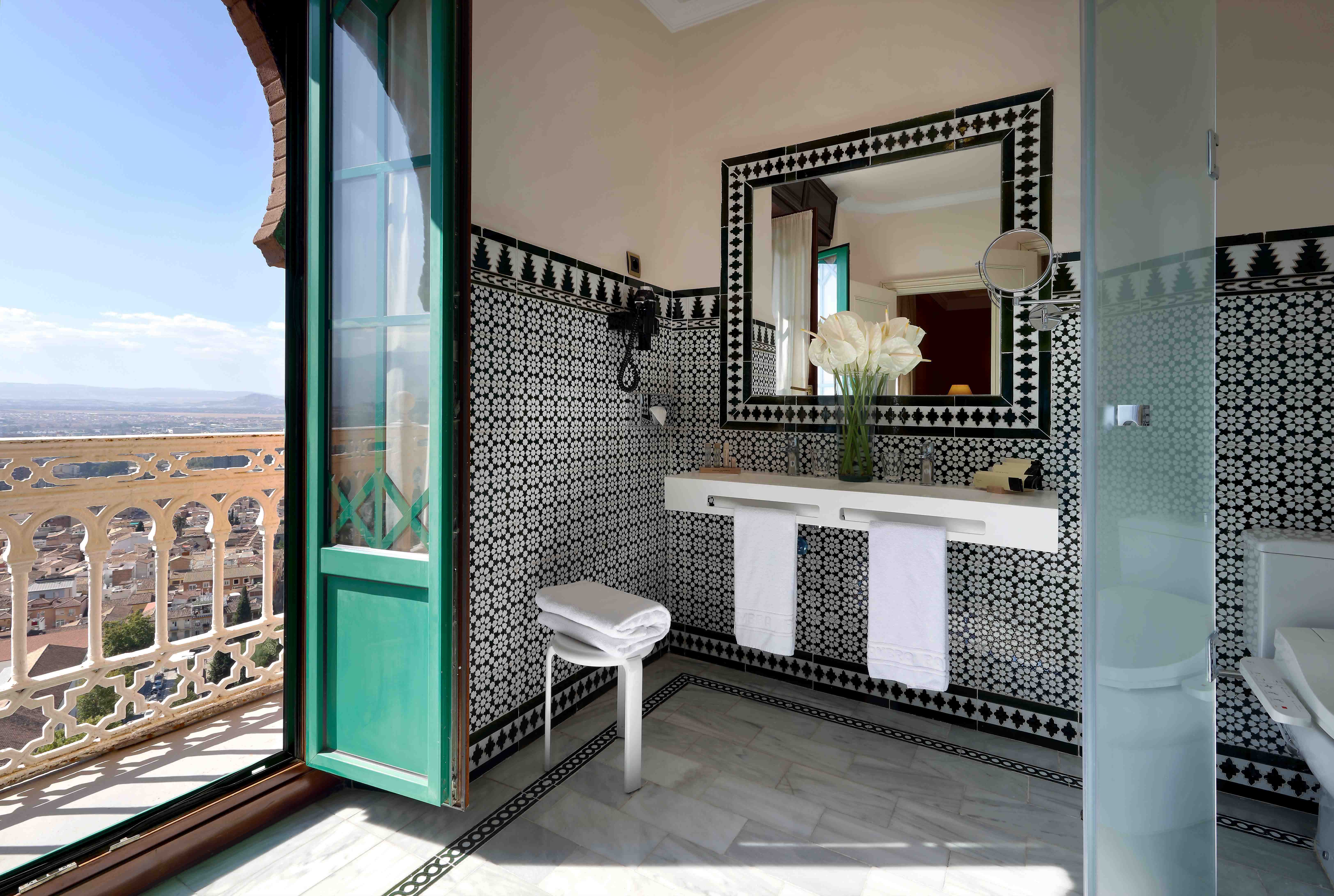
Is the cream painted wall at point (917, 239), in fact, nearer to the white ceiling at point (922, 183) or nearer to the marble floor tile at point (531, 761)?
the white ceiling at point (922, 183)

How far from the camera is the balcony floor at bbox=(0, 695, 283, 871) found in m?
1.72

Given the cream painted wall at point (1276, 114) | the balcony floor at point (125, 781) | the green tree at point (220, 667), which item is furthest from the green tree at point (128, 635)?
the cream painted wall at point (1276, 114)

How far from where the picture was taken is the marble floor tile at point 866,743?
6.96ft

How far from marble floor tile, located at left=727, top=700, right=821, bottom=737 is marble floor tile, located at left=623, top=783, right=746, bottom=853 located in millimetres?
556

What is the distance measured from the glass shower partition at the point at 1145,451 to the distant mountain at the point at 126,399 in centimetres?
236

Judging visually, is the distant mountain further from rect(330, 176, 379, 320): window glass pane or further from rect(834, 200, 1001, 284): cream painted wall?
rect(834, 200, 1001, 284): cream painted wall

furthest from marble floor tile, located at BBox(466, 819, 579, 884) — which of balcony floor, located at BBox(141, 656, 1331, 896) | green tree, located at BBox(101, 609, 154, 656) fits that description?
green tree, located at BBox(101, 609, 154, 656)

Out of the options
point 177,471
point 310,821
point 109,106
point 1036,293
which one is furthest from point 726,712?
point 109,106

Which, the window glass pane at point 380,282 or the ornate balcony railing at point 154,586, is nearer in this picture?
the window glass pane at point 380,282

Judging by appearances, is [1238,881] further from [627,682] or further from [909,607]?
[627,682]

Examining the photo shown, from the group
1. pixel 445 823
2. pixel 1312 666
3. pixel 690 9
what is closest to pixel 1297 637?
pixel 1312 666

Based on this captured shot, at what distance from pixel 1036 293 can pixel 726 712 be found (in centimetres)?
201

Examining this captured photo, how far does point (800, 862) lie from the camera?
161 cm

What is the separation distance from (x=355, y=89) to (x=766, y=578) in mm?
2144
